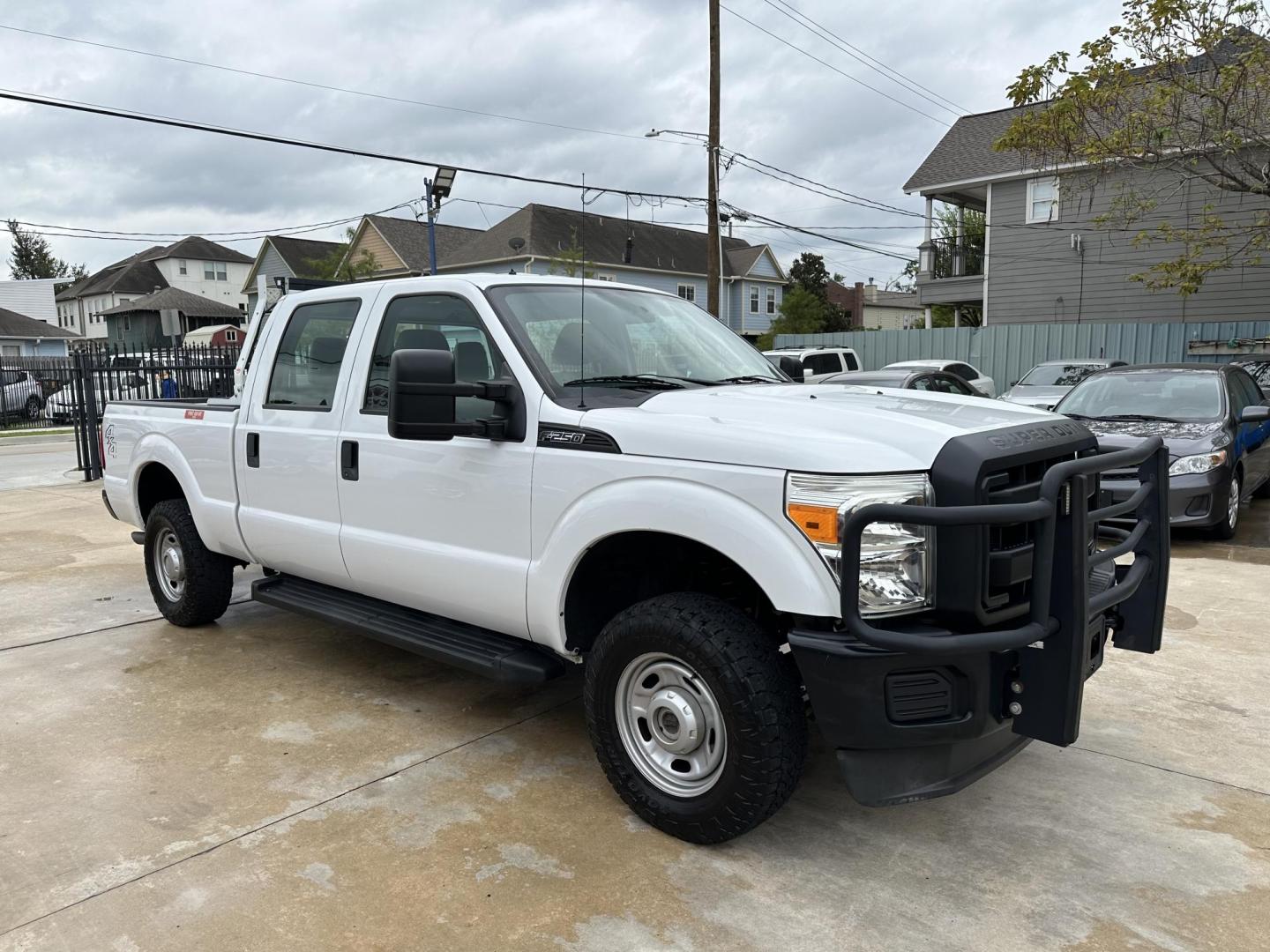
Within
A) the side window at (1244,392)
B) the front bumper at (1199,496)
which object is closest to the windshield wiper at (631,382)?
the front bumper at (1199,496)

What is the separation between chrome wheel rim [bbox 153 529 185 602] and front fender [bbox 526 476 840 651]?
3.14 metres

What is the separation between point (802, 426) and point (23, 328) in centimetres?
5968

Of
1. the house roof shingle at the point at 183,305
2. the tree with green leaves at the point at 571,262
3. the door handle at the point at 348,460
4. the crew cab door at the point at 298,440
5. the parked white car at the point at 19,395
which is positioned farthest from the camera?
the house roof shingle at the point at 183,305

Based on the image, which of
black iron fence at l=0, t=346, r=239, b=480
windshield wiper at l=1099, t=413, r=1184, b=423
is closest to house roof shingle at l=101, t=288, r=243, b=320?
black iron fence at l=0, t=346, r=239, b=480

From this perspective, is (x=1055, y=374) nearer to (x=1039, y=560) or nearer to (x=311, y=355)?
(x=311, y=355)

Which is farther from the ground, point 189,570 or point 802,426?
point 802,426

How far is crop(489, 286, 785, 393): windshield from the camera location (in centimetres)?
384

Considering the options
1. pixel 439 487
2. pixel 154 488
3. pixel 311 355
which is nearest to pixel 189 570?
pixel 154 488

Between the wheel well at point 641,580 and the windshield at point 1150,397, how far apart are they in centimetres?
658

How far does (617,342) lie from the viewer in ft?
13.3

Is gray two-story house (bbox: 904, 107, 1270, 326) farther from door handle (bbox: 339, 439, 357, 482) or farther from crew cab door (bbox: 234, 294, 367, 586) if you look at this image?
door handle (bbox: 339, 439, 357, 482)

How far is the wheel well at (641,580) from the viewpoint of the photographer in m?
3.43

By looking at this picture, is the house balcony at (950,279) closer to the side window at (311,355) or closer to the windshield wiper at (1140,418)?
the windshield wiper at (1140,418)

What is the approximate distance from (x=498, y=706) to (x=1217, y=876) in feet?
9.75
